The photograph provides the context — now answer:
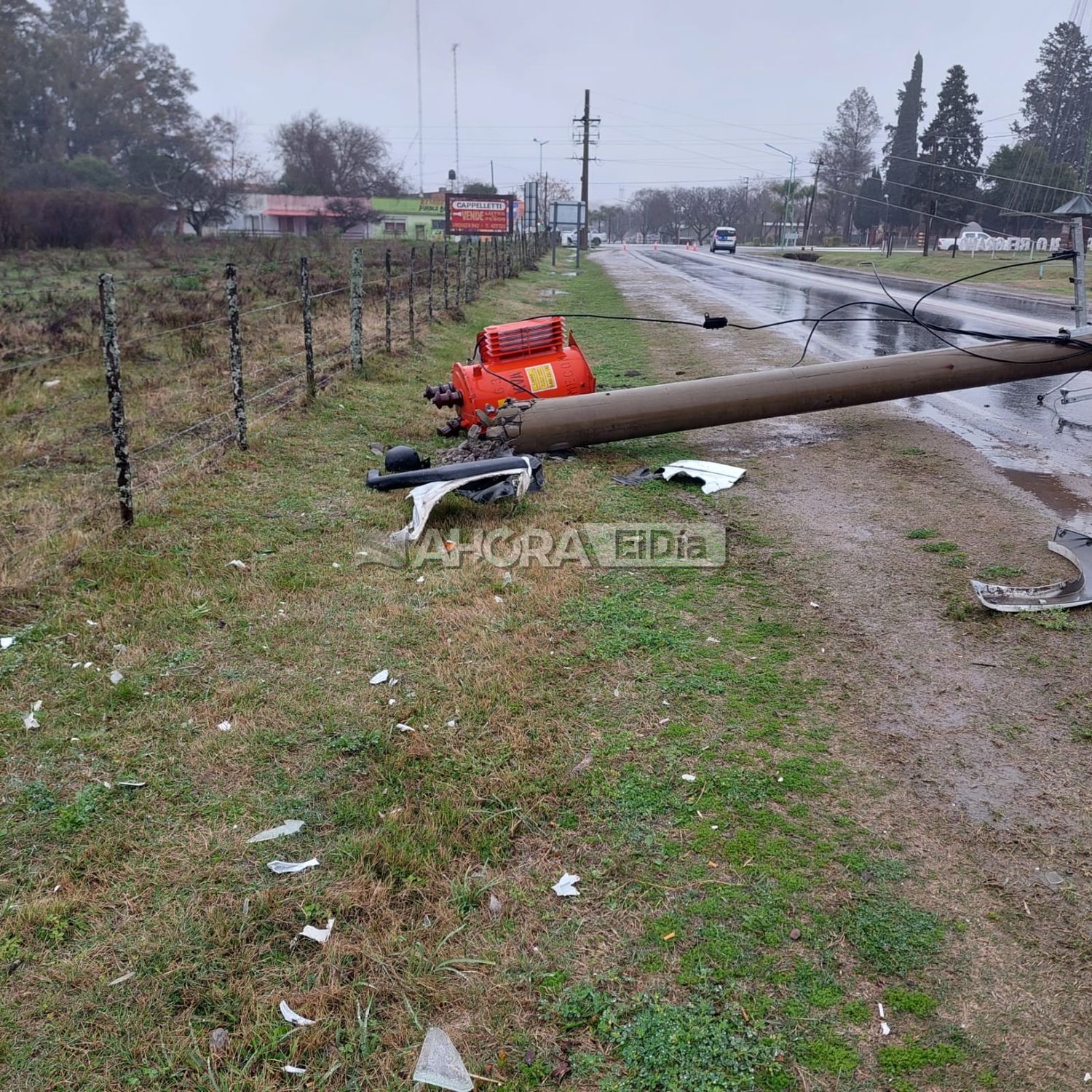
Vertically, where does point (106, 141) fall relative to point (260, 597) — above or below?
above

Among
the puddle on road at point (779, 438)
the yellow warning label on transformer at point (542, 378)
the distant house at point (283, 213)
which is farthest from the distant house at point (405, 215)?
the yellow warning label on transformer at point (542, 378)

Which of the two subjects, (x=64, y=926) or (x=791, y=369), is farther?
(x=791, y=369)

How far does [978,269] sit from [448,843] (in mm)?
39468

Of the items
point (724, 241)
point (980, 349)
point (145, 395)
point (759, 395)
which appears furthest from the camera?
point (724, 241)

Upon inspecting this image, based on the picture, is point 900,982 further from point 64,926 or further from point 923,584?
point 923,584

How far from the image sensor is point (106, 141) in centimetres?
7794

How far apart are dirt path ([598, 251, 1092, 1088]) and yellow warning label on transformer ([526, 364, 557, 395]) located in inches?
69.3

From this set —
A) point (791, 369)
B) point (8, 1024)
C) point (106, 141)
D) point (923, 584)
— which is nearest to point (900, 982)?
point (8, 1024)

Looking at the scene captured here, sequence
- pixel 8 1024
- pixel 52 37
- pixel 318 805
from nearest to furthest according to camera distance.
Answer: pixel 8 1024
pixel 318 805
pixel 52 37

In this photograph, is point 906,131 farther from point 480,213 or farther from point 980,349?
point 980,349

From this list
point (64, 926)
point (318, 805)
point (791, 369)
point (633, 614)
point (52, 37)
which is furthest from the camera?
point (52, 37)

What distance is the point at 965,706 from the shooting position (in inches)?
158

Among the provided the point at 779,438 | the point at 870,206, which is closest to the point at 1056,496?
the point at 779,438

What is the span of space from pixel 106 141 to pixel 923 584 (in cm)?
9015
